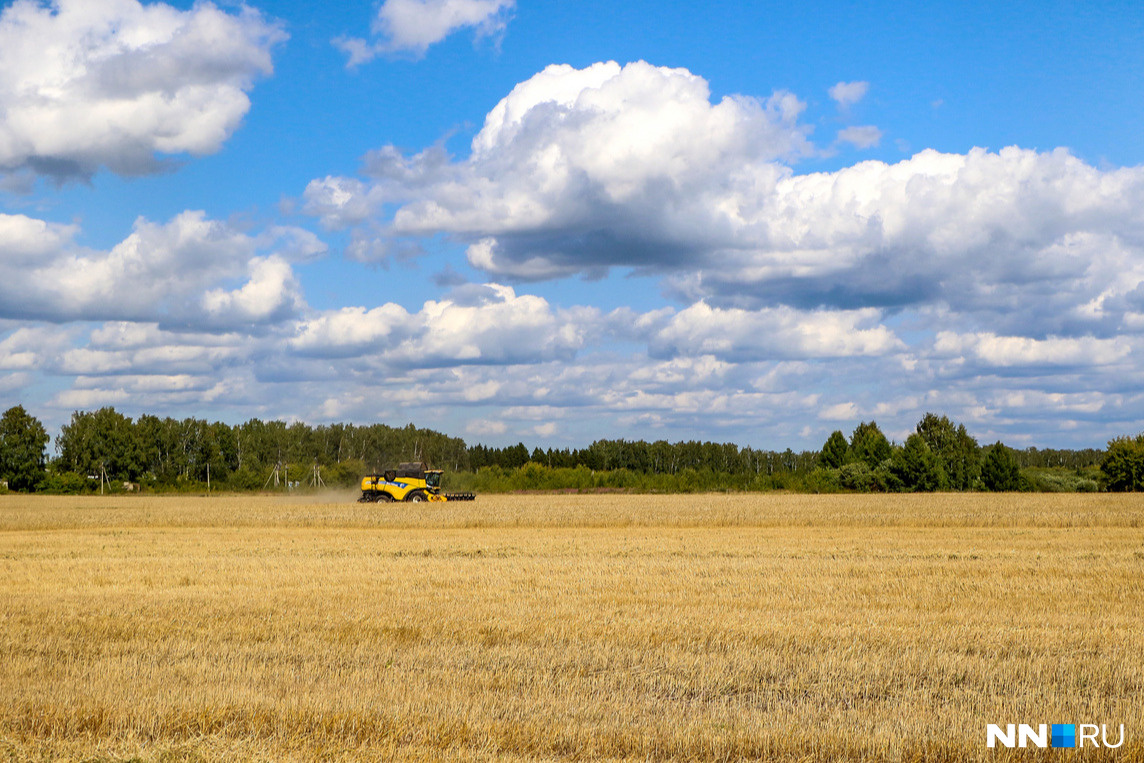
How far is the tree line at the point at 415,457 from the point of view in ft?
305

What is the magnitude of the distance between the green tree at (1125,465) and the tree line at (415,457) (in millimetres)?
96

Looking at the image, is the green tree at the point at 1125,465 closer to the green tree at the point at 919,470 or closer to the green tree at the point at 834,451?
the green tree at the point at 919,470

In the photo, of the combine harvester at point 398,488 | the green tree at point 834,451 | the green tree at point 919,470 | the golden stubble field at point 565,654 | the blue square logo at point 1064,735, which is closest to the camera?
the blue square logo at point 1064,735

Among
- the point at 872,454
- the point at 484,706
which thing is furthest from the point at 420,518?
the point at 872,454

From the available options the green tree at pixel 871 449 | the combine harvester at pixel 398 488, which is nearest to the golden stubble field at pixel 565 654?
the combine harvester at pixel 398 488

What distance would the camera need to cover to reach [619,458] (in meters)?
187

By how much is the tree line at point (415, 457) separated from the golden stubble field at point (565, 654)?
169 ft

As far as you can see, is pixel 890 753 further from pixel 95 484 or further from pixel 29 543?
pixel 95 484

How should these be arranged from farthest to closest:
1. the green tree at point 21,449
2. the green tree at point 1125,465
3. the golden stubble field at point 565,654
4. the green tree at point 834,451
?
the green tree at point 834,451 < the green tree at point 21,449 < the green tree at point 1125,465 < the golden stubble field at point 565,654

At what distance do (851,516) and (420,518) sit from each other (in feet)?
70.7

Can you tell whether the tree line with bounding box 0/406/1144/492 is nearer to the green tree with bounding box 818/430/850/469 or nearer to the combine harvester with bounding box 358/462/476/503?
the green tree with bounding box 818/430/850/469

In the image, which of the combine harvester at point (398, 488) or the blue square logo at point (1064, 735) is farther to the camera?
the combine harvester at point (398, 488)

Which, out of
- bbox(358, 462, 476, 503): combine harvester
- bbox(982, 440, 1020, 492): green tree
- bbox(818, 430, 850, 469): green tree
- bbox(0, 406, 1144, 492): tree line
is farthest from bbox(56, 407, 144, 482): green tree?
bbox(982, 440, 1020, 492): green tree

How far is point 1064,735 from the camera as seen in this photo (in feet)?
25.6
